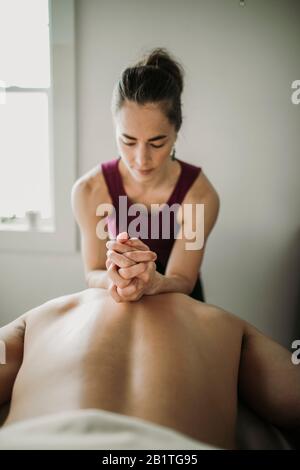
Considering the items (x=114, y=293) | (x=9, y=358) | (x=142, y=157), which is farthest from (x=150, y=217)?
(x=9, y=358)

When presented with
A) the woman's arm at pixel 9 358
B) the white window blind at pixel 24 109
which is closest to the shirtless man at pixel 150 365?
the woman's arm at pixel 9 358

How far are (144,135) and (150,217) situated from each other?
38cm

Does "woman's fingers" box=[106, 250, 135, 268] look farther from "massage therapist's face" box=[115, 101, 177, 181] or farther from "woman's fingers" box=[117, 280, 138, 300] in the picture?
"massage therapist's face" box=[115, 101, 177, 181]

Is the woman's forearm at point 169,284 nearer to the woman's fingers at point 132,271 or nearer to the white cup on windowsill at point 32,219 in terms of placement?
the woman's fingers at point 132,271

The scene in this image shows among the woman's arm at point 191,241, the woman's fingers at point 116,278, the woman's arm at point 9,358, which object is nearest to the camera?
the woman's arm at point 9,358

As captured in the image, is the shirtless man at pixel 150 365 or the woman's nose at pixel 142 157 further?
the woman's nose at pixel 142 157

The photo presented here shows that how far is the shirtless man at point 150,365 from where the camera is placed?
57 cm

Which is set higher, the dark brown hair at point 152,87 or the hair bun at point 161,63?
the hair bun at point 161,63

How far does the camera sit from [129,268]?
86 centimetres

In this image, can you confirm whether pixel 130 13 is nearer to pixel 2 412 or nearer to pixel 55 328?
pixel 55 328

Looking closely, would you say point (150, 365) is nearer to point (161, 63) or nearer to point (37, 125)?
point (161, 63)

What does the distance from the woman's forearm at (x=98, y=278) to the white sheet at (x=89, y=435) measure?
0.60 m

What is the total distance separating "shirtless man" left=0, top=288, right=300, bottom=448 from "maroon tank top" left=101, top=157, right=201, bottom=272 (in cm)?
45
